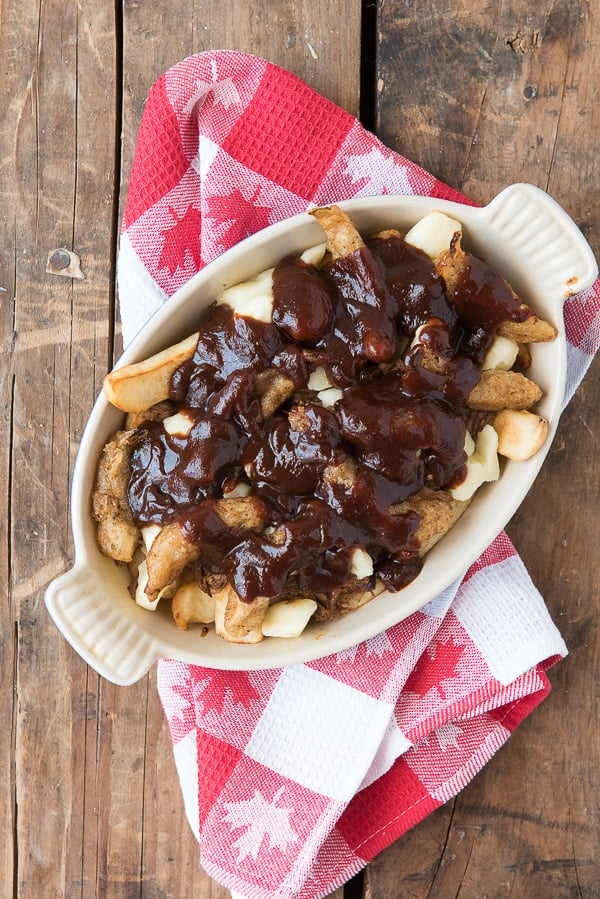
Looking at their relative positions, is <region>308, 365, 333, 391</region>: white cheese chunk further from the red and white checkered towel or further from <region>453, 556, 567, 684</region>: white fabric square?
<region>453, 556, 567, 684</region>: white fabric square

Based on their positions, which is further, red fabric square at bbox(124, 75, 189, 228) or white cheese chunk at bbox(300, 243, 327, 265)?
red fabric square at bbox(124, 75, 189, 228)

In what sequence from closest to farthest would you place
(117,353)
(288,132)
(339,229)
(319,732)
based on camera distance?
(339,229) → (288,132) → (319,732) → (117,353)

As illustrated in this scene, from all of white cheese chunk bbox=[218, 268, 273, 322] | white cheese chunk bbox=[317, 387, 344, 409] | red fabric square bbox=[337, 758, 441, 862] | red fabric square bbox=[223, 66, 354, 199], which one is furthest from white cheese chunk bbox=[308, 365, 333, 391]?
red fabric square bbox=[337, 758, 441, 862]

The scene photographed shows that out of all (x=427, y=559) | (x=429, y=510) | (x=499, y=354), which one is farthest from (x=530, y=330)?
(x=427, y=559)

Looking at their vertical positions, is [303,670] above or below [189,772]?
above

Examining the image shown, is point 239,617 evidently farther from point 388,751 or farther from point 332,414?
point 388,751

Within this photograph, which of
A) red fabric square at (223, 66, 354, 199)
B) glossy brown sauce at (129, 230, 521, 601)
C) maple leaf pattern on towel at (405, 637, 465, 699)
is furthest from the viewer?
maple leaf pattern on towel at (405, 637, 465, 699)

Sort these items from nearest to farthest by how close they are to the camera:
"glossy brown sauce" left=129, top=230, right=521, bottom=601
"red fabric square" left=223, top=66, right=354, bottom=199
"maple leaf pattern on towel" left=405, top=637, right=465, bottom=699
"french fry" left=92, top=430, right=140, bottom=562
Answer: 1. "glossy brown sauce" left=129, top=230, right=521, bottom=601
2. "french fry" left=92, top=430, right=140, bottom=562
3. "red fabric square" left=223, top=66, right=354, bottom=199
4. "maple leaf pattern on towel" left=405, top=637, right=465, bottom=699
